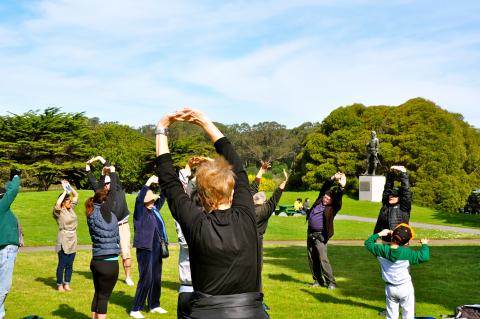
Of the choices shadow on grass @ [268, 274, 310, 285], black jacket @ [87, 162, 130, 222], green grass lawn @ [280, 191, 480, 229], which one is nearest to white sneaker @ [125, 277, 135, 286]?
black jacket @ [87, 162, 130, 222]

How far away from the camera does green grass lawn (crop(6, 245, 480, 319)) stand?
9805 mm

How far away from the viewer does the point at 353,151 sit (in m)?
56.5

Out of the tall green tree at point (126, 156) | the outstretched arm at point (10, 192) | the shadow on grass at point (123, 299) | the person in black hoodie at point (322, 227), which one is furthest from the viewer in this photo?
the tall green tree at point (126, 156)

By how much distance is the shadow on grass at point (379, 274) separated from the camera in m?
11.3

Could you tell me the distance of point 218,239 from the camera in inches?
122

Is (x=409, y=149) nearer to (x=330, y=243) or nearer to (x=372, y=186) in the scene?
(x=372, y=186)

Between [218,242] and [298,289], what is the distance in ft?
30.8

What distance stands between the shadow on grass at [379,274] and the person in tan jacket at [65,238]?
208 inches

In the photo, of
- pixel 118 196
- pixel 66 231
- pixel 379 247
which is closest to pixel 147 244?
pixel 118 196

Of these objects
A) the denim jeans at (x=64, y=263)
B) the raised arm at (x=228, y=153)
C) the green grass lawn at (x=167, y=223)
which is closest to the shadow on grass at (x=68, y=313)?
the denim jeans at (x=64, y=263)

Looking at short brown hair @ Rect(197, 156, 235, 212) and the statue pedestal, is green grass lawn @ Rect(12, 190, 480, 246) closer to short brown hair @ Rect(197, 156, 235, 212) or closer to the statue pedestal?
the statue pedestal

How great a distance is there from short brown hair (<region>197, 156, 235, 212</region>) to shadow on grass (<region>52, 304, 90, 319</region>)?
273 inches

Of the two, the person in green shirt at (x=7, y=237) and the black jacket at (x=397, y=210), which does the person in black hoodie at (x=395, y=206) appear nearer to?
the black jacket at (x=397, y=210)

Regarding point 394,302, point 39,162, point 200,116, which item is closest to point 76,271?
point 394,302
